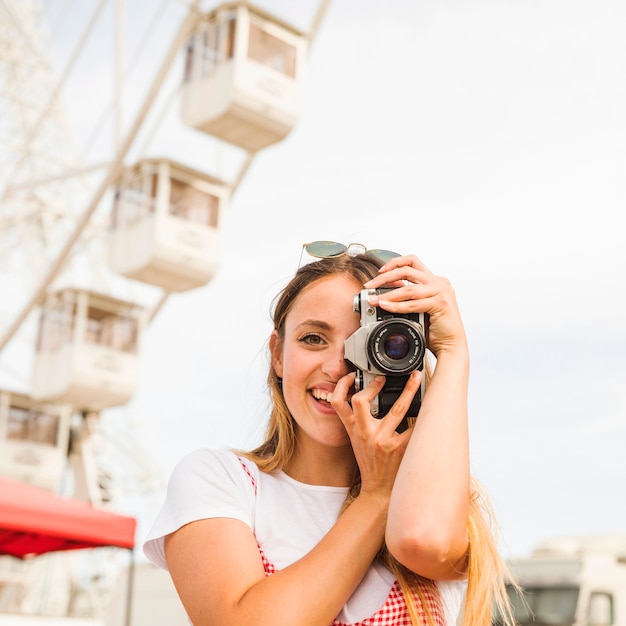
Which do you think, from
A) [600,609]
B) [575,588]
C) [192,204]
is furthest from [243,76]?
[600,609]

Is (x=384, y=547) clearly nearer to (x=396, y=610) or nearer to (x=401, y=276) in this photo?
(x=396, y=610)

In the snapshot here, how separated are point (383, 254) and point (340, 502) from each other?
1.41 feet

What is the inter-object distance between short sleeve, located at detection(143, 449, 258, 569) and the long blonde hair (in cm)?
7

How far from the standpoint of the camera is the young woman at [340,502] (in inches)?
52.5

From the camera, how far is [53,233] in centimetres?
2525

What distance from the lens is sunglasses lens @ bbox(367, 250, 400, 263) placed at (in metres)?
1.71

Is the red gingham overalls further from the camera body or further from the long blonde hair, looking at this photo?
the camera body

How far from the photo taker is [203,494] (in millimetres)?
1433

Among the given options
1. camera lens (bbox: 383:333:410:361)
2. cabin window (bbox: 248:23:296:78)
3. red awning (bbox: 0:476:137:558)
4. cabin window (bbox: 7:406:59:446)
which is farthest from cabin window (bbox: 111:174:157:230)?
camera lens (bbox: 383:333:410:361)

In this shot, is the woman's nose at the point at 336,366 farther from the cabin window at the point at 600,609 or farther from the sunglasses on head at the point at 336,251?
the cabin window at the point at 600,609

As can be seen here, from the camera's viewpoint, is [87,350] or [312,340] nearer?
[312,340]

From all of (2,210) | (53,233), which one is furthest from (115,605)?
(53,233)

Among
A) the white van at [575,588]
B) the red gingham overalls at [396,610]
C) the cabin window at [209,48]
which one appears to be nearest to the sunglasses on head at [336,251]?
the red gingham overalls at [396,610]

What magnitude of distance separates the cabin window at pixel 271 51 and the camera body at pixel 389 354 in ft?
44.1
